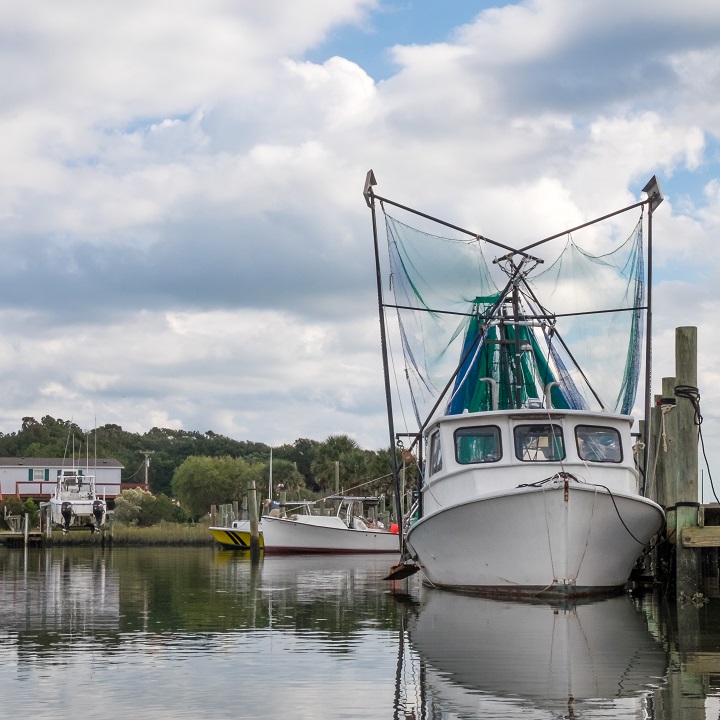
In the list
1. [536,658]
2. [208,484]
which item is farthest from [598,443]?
[208,484]

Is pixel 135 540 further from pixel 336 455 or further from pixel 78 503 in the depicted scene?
pixel 336 455

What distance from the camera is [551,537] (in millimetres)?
22641

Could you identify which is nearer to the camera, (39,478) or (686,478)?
(686,478)

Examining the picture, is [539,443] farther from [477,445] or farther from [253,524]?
[253,524]

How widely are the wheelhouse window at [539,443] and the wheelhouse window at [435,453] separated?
2.00m

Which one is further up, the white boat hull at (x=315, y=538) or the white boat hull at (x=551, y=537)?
the white boat hull at (x=551, y=537)

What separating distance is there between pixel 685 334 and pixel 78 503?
198 feet

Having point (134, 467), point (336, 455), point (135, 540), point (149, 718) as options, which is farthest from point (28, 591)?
point (134, 467)

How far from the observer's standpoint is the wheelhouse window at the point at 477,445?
2447 centimetres

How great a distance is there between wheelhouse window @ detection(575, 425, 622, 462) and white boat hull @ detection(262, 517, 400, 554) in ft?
106

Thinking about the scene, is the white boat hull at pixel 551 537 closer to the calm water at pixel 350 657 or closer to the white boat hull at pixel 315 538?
the calm water at pixel 350 657

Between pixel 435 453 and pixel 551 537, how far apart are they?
470 centimetres

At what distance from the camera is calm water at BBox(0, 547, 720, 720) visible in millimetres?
11781

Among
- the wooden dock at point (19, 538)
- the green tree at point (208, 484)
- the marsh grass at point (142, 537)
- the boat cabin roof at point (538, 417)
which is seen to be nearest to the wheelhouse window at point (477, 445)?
the boat cabin roof at point (538, 417)
